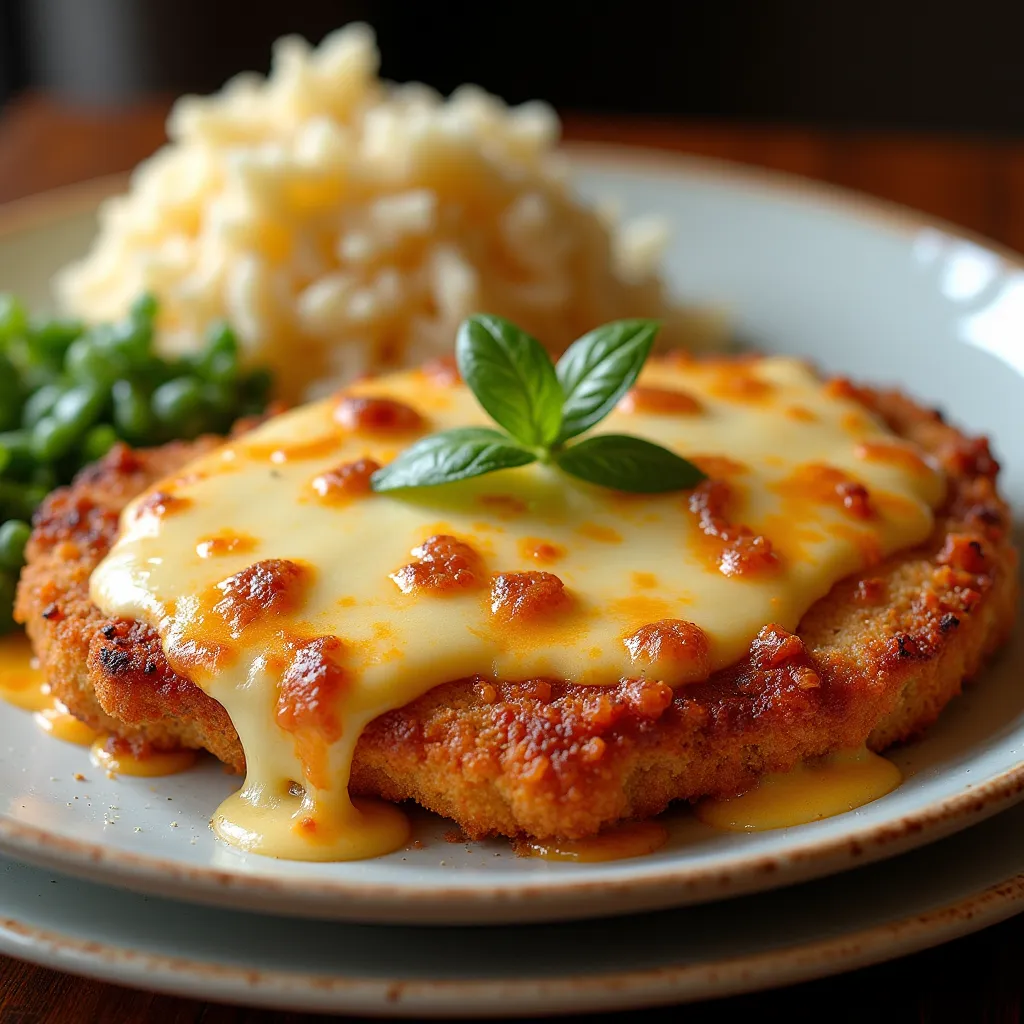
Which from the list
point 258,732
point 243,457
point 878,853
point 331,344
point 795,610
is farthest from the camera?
point 331,344

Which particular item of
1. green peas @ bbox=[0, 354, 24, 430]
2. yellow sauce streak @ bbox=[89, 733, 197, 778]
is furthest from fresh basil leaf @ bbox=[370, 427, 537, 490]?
green peas @ bbox=[0, 354, 24, 430]

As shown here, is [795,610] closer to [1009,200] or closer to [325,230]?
[325,230]

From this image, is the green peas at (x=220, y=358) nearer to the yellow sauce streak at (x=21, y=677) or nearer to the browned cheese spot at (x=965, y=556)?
the yellow sauce streak at (x=21, y=677)

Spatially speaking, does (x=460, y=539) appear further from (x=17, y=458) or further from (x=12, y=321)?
(x=12, y=321)

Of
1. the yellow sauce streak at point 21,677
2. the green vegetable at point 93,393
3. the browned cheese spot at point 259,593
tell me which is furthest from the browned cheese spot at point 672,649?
the green vegetable at point 93,393

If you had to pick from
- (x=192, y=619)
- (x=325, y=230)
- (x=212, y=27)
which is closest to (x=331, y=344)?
(x=325, y=230)
